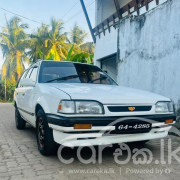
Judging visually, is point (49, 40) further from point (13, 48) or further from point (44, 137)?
point (44, 137)

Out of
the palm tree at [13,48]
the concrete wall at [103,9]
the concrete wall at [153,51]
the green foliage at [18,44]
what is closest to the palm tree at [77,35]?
the green foliage at [18,44]

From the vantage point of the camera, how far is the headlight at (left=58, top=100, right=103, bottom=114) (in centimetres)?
266

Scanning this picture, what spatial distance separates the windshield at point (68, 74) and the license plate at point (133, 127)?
1455 millimetres

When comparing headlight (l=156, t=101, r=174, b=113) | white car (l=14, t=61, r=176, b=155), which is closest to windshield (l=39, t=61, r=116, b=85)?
white car (l=14, t=61, r=176, b=155)

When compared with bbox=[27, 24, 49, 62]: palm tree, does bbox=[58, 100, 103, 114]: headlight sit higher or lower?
lower

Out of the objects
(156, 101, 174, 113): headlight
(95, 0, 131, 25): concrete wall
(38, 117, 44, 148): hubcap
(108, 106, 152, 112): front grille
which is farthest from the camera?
→ (95, 0, 131, 25): concrete wall

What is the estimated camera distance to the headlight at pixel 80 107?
2.66m

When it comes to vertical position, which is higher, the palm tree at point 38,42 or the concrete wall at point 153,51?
the palm tree at point 38,42

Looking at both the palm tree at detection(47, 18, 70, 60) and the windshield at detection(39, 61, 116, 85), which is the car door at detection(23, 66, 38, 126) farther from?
the palm tree at detection(47, 18, 70, 60)

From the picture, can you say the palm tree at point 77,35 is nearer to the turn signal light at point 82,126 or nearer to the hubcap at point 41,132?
the hubcap at point 41,132

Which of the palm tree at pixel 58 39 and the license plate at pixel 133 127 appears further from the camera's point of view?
the palm tree at pixel 58 39

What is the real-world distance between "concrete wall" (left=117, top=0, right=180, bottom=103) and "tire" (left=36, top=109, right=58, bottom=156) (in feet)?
12.7

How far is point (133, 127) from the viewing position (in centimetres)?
286

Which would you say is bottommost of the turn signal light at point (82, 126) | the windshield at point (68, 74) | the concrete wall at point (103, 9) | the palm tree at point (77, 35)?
the turn signal light at point (82, 126)
